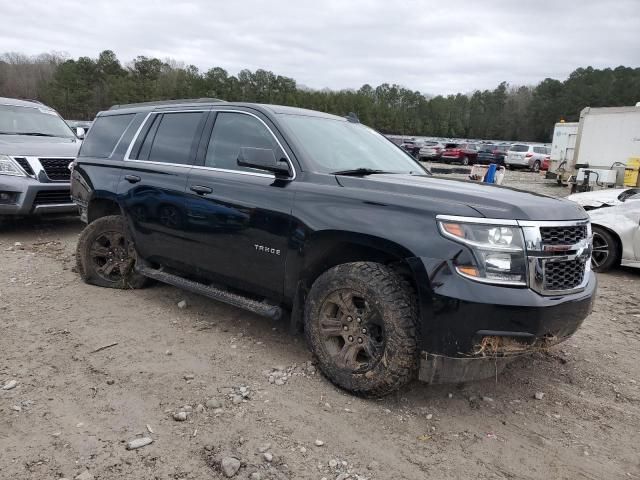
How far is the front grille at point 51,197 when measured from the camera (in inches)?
282

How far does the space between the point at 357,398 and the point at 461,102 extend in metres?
90.2

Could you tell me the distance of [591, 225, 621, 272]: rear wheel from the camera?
22.4ft

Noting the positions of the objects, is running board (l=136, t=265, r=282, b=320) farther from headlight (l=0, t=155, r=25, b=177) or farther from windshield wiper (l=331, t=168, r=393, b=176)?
headlight (l=0, t=155, r=25, b=177)

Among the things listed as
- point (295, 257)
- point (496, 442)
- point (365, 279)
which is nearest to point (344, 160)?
point (295, 257)

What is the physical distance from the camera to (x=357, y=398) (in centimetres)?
322

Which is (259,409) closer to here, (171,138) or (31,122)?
(171,138)

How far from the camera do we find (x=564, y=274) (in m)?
2.97

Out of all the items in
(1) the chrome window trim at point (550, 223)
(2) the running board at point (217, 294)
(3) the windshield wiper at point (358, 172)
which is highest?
(3) the windshield wiper at point (358, 172)

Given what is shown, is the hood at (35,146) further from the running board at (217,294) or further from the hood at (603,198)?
the hood at (603,198)

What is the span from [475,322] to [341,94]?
248 feet

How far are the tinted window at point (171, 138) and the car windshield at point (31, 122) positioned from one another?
4738 mm

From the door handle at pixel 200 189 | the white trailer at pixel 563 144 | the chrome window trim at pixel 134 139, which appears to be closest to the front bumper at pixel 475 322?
the door handle at pixel 200 189

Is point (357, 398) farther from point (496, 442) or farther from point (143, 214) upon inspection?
point (143, 214)

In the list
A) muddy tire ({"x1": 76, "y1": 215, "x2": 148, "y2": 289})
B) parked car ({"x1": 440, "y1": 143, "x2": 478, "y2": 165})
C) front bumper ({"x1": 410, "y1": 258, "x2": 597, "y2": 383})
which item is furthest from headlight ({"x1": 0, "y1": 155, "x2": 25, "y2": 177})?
parked car ({"x1": 440, "y1": 143, "x2": 478, "y2": 165})
